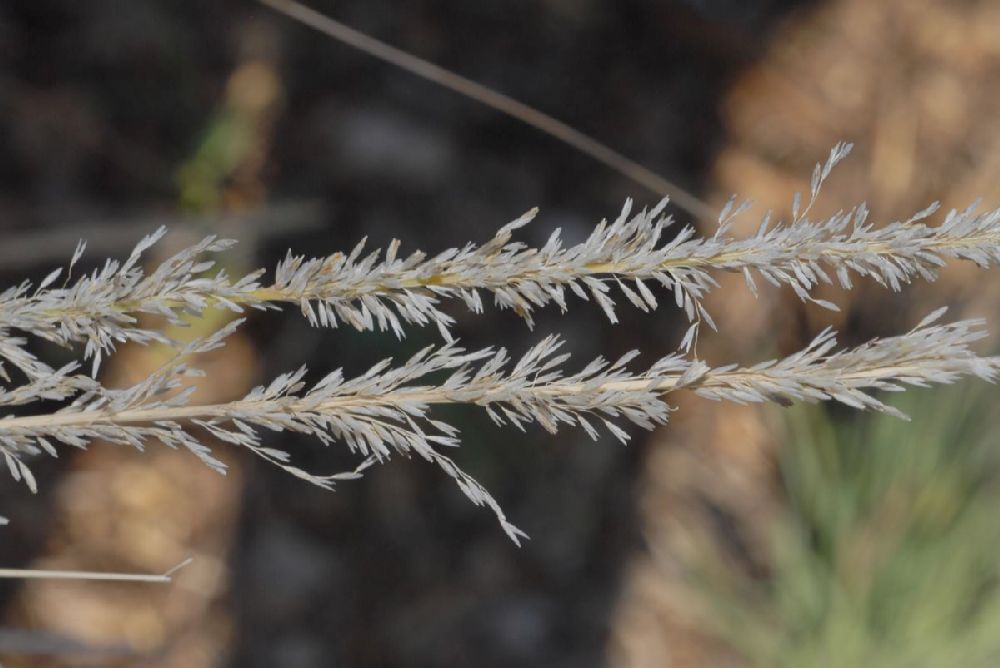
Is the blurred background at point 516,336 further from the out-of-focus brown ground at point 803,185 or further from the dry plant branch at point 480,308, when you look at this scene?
the dry plant branch at point 480,308

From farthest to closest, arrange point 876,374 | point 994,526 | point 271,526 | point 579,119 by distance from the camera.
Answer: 1. point 579,119
2. point 271,526
3. point 994,526
4. point 876,374

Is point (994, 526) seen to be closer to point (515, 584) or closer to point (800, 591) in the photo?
point (800, 591)

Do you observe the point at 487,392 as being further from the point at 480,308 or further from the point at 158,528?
the point at 158,528

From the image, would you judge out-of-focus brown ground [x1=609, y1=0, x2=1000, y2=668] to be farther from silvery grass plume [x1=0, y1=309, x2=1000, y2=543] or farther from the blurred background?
silvery grass plume [x1=0, y1=309, x2=1000, y2=543]

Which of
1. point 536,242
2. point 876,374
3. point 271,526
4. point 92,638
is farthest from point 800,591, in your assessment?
point 876,374

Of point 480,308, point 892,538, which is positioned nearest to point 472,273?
point 480,308

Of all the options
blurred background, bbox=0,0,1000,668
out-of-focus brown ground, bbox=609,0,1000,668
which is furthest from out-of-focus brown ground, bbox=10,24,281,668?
out-of-focus brown ground, bbox=609,0,1000,668

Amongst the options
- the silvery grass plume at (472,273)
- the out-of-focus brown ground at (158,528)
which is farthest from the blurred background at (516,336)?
the silvery grass plume at (472,273)
